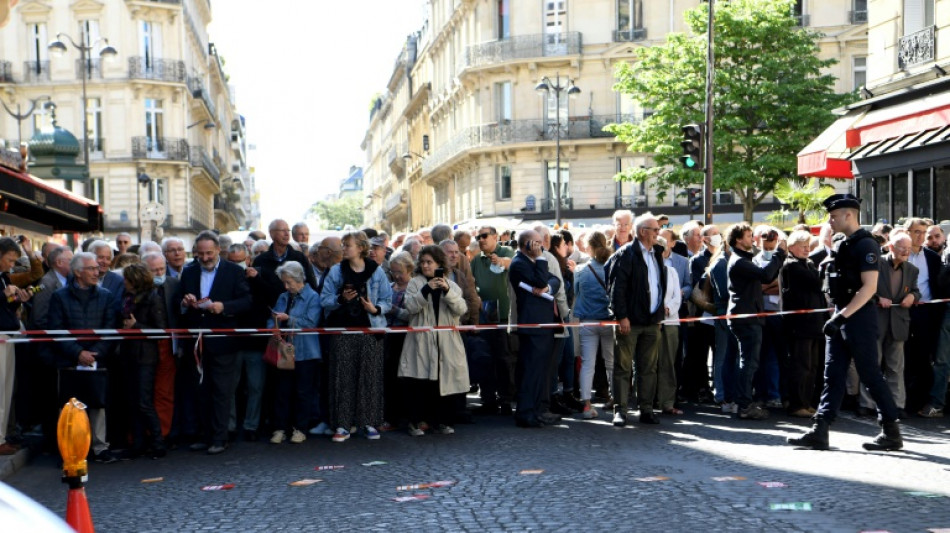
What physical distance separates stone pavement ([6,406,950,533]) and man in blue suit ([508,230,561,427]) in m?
0.38

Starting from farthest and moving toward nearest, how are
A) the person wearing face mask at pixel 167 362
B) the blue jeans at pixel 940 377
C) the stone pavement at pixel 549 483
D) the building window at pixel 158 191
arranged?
the building window at pixel 158 191, the blue jeans at pixel 940 377, the person wearing face mask at pixel 167 362, the stone pavement at pixel 549 483

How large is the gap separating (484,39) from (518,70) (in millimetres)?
2466

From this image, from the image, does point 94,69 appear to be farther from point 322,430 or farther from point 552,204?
point 322,430

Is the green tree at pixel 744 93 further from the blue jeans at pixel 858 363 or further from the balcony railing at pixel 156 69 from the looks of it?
the blue jeans at pixel 858 363

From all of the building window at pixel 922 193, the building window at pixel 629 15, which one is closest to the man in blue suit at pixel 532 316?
the building window at pixel 922 193

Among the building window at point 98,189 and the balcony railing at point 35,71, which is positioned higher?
the balcony railing at point 35,71

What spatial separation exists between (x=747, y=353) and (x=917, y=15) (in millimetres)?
11952

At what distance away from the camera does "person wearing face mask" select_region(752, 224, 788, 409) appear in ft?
39.7

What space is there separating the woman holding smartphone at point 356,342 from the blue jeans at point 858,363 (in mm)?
3979

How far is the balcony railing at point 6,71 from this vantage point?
56625 millimetres

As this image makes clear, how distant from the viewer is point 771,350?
12.2 metres

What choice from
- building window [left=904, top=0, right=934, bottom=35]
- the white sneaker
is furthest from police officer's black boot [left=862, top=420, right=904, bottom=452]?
building window [left=904, top=0, right=934, bottom=35]

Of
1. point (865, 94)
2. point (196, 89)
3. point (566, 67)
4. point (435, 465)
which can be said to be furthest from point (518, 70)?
point (435, 465)

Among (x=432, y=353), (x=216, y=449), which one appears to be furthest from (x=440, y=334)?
(x=216, y=449)
